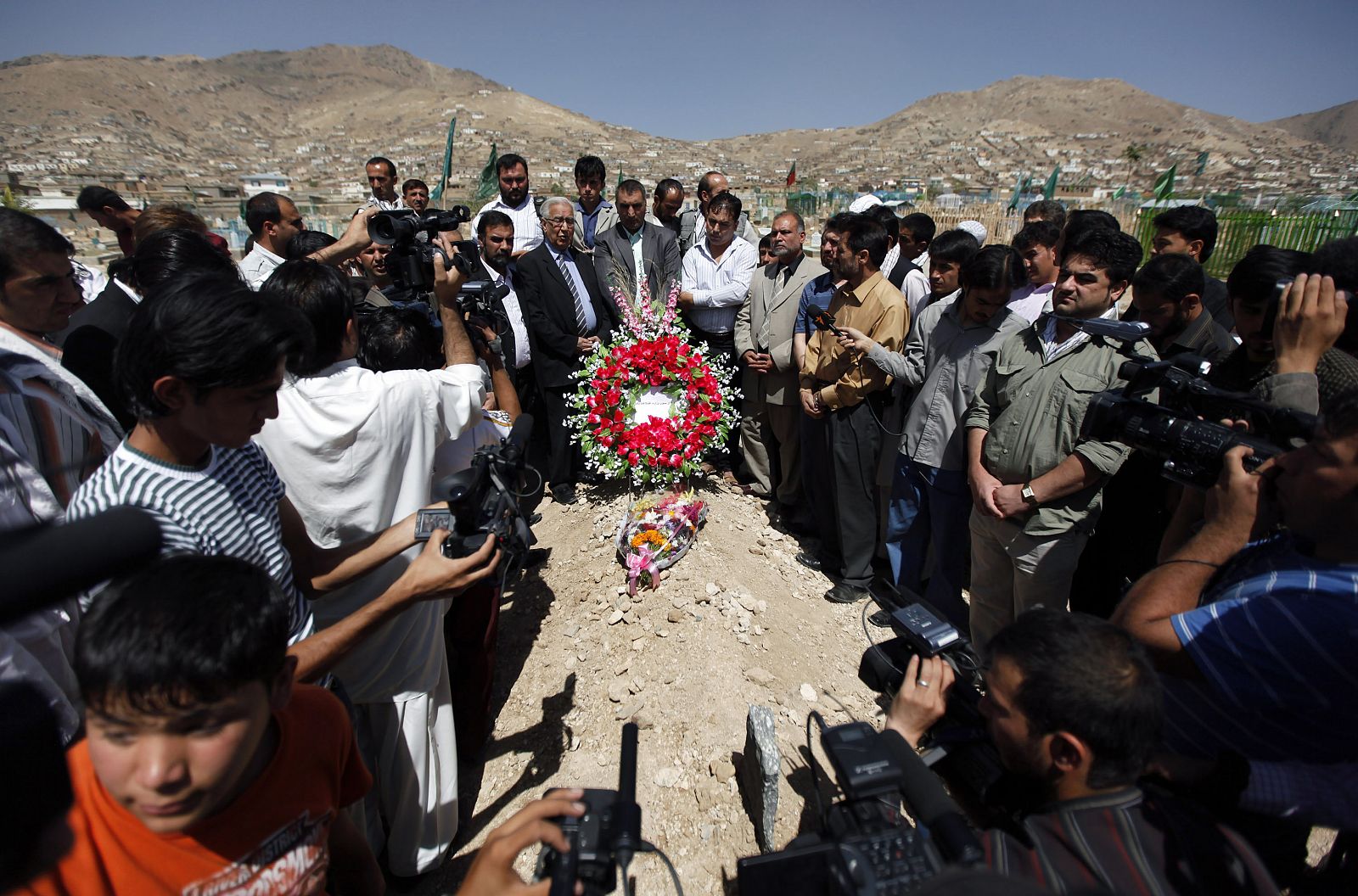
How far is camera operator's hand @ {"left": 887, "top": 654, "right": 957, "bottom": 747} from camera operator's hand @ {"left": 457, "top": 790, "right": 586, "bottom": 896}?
0.87m

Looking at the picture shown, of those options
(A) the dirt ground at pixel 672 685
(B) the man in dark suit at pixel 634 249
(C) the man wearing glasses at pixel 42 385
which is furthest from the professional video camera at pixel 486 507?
(B) the man in dark suit at pixel 634 249

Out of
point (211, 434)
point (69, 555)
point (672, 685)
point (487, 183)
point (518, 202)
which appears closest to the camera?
point (69, 555)

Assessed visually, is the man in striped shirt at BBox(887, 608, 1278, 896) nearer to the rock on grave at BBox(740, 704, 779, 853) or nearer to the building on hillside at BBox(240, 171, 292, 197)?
the rock on grave at BBox(740, 704, 779, 853)

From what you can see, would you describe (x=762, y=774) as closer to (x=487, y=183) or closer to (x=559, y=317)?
(x=559, y=317)

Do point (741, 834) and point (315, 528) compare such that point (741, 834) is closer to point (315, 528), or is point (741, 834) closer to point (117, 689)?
point (315, 528)

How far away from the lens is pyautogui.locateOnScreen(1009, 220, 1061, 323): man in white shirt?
3777mm

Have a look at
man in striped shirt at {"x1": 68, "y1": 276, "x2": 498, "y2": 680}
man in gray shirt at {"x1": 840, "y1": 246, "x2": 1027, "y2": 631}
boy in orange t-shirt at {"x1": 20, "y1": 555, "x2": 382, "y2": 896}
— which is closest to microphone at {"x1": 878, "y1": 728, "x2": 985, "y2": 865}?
man in striped shirt at {"x1": 68, "y1": 276, "x2": 498, "y2": 680}

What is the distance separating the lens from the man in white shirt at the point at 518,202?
6.02 metres

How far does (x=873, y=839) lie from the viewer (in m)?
1.23

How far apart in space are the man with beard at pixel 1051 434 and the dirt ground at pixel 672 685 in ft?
3.53

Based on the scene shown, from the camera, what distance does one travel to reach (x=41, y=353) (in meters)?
2.28

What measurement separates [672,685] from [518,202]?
198 inches

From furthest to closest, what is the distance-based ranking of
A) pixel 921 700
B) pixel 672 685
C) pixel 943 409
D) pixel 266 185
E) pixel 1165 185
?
pixel 266 185, pixel 1165 185, pixel 943 409, pixel 672 685, pixel 921 700

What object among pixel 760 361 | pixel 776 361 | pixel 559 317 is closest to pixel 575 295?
pixel 559 317
